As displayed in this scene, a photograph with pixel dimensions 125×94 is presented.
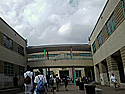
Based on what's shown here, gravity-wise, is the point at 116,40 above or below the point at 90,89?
above

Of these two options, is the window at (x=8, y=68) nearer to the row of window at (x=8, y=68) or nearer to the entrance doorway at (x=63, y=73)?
the row of window at (x=8, y=68)

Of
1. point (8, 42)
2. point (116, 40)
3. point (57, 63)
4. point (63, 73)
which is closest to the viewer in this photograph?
point (116, 40)

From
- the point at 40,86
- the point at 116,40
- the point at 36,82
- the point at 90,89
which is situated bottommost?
the point at 90,89

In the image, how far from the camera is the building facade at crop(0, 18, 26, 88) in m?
19.9

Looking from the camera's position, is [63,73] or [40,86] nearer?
[40,86]

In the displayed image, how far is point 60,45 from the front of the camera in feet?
102

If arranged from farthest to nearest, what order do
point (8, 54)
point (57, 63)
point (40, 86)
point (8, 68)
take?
1. point (57, 63)
2. point (8, 54)
3. point (8, 68)
4. point (40, 86)

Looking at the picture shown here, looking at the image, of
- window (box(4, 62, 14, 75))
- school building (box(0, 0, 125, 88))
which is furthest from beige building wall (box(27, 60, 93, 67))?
window (box(4, 62, 14, 75))

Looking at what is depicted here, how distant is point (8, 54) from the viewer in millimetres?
21984

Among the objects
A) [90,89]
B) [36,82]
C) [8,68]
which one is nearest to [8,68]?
[8,68]

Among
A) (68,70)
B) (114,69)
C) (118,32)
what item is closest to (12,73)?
(114,69)

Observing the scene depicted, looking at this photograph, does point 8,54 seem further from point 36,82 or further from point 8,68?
point 36,82

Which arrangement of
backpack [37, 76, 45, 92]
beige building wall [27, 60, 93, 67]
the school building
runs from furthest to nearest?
1. beige building wall [27, 60, 93, 67]
2. the school building
3. backpack [37, 76, 45, 92]

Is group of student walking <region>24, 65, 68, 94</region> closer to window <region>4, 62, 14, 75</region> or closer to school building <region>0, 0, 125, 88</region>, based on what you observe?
school building <region>0, 0, 125, 88</region>
